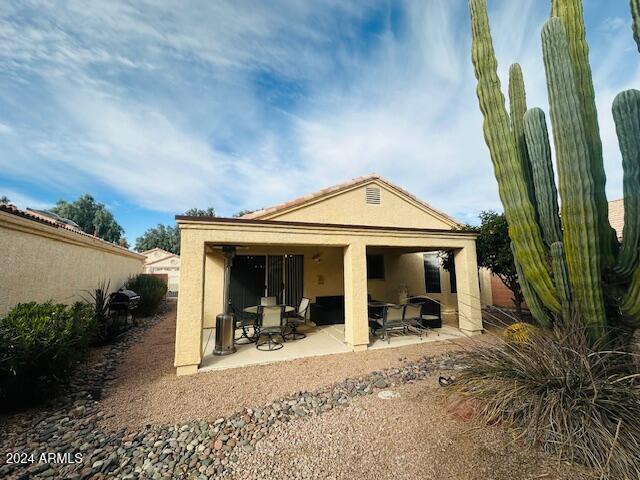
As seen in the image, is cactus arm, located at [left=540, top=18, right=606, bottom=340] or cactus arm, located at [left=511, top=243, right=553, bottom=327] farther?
cactus arm, located at [left=511, top=243, right=553, bottom=327]

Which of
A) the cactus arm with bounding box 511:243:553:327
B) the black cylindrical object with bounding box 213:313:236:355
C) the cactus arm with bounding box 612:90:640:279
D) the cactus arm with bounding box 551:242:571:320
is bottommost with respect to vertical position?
the black cylindrical object with bounding box 213:313:236:355

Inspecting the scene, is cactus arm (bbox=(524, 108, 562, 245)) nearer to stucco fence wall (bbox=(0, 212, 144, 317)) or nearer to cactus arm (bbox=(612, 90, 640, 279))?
cactus arm (bbox=(612, 90, 640, 279))

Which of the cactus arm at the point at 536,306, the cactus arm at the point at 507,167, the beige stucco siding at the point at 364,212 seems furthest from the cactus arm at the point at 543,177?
the beige stucco siding at the point at 364,212

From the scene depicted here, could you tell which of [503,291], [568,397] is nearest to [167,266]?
[503,291]

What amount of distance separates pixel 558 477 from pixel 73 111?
1327cm

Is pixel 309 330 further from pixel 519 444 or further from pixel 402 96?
pixel 402 96

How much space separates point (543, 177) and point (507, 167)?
0.50m

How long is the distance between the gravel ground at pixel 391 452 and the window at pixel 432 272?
32.1 ft

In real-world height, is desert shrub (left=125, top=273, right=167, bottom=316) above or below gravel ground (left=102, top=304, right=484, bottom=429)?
above

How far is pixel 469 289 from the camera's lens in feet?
25.9

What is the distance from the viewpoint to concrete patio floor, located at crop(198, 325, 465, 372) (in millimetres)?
5738

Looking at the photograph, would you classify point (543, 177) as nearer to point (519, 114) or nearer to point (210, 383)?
point (519, 114)

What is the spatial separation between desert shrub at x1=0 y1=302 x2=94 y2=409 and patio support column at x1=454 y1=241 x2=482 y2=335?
31.4ft

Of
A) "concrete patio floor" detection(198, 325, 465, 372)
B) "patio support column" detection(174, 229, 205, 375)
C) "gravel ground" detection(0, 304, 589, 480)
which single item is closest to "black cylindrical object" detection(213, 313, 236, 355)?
"concrete patio floor" detection(198, 325, 465, 372)
